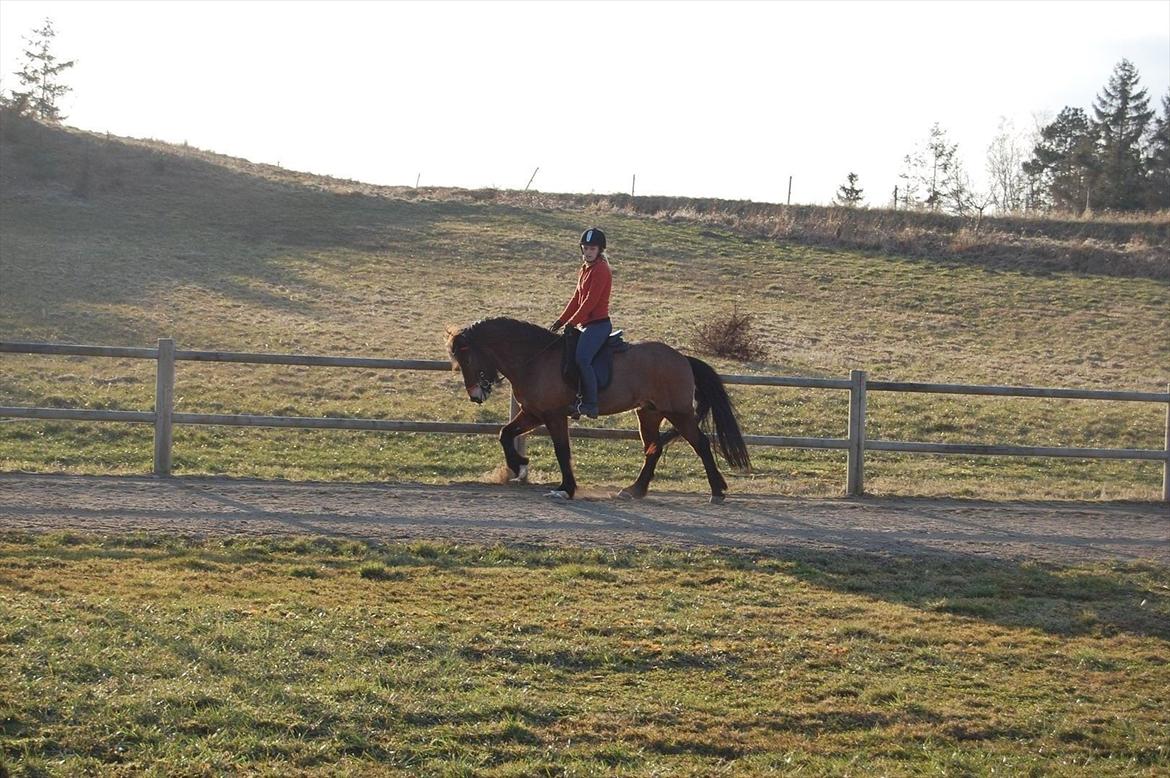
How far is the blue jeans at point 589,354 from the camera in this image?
480 inches

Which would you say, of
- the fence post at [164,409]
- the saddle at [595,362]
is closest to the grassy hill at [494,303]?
the fence post at [164,409]

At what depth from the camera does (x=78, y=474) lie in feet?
41.4

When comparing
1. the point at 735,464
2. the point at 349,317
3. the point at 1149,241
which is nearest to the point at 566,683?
the point at 735,464

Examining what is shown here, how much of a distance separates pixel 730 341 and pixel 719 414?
43.9 ft

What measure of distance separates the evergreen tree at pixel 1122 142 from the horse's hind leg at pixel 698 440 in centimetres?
5316

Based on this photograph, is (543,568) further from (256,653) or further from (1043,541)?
(1043,541)

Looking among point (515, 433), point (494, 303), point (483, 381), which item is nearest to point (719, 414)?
point (515, 433)

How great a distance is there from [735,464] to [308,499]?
4.20m

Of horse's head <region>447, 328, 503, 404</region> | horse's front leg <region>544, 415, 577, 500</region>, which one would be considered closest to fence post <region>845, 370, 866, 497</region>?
horse's front leg <region>544, 415, 577, 500</region>

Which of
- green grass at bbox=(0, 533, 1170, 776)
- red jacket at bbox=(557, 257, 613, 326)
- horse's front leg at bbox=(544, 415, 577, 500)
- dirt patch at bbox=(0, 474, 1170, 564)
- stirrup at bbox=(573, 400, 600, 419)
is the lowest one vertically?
green grass at bbox=(0, 533, 1170, 776)

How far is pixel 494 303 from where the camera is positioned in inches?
1214

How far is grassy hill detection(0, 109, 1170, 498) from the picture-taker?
1789 centimetres

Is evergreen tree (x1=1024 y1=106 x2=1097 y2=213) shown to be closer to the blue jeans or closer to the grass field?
the grass field

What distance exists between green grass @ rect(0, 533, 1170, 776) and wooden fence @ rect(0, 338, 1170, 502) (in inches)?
148
